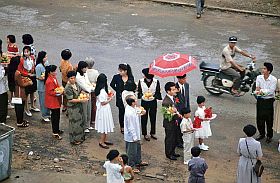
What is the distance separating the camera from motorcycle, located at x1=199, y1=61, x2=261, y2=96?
1501cm

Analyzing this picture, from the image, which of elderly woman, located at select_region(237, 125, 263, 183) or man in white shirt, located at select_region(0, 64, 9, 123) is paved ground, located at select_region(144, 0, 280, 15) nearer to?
man in white shirt, located at select_region(0, 64, 9, 123)

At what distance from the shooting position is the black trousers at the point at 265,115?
510 inches

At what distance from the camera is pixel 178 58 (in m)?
12.9

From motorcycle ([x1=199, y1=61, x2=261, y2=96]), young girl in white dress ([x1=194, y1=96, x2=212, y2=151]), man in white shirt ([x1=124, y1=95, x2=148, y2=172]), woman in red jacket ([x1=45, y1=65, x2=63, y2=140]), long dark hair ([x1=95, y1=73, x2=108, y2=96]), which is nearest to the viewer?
man in white shirt ([x1=124, y1=95, x2=148, y2=172])

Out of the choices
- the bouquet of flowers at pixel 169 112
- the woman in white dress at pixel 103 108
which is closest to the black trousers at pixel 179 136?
the bouquet of flowers at pixel 169 112

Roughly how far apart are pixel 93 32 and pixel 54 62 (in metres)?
3.08

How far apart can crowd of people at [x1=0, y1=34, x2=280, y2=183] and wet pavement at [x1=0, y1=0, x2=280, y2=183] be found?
34cm

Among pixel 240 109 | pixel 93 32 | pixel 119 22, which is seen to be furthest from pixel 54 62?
pixel 240 109

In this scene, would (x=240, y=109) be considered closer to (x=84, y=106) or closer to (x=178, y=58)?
(x=178, y=58)

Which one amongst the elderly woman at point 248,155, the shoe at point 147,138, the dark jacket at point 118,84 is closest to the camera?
the elderly woman at point 248,155

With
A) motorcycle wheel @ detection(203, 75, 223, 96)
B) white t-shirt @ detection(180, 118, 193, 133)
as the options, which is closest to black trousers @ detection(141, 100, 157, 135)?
white t-shirt @ detection(180, 118, 193, 133)

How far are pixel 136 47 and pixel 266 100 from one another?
666 cm

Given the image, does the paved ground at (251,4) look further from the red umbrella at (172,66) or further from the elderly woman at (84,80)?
the elderly woman at (84,80)

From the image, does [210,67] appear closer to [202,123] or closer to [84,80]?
[202,123]
